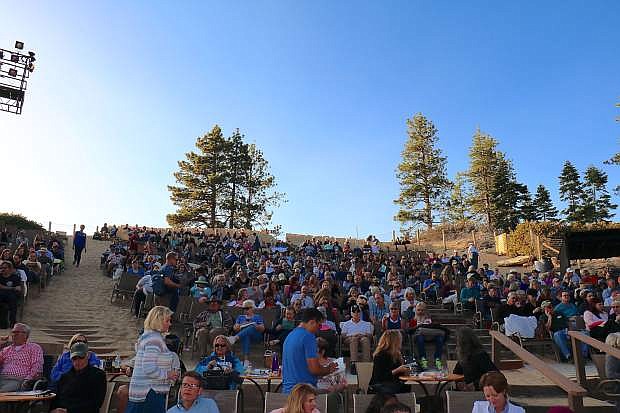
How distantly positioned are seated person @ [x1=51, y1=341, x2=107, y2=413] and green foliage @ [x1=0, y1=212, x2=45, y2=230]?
24536mm

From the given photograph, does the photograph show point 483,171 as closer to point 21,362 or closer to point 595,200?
point 595,200

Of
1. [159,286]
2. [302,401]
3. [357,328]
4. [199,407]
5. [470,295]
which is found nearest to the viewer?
[302,401]

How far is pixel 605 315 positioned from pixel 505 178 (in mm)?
32832

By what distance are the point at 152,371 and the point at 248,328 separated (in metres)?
4.21

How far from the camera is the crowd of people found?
4.30 m

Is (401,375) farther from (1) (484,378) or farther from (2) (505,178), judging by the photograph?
(2) (505,178)

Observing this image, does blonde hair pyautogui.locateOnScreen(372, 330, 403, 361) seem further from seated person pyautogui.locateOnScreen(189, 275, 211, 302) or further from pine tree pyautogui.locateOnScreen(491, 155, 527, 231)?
pine tree pyautogui.locateOnScreen(491, 155, 527, 231)

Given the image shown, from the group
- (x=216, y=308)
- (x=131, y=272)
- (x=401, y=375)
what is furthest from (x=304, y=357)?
(x=131, y=272)

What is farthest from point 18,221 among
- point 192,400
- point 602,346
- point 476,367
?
point 602,346

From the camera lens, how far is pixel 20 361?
18.3ft

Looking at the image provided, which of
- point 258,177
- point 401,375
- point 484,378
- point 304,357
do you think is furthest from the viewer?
point 258,177

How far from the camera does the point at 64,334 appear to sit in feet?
32.2

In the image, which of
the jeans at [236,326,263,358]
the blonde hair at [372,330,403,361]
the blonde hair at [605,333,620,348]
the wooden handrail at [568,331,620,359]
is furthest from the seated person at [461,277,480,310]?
the blonde hair at [372,330,403,361]

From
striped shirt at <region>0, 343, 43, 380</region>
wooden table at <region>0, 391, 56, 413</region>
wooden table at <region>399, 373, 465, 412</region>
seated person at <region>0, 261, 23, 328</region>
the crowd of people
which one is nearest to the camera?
the crowd of people
